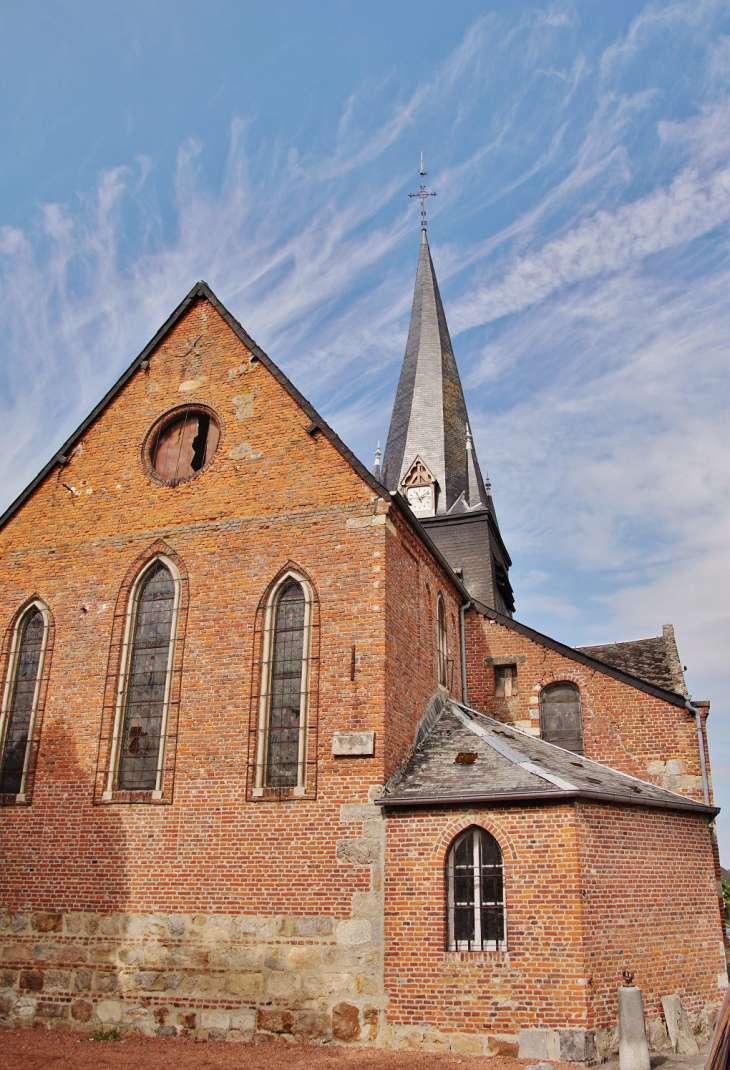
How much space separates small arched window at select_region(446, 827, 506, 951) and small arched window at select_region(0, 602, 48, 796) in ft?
23.3

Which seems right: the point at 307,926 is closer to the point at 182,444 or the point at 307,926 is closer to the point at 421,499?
the point at 182,444

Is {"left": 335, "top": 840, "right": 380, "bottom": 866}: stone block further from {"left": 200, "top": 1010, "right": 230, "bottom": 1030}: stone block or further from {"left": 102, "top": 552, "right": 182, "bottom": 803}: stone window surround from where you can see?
{"left": 102, "top": 552, "right": 182, "bottom": 803}: stone window surround

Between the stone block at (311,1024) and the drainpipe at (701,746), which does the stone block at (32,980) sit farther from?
the drainpipe at (701,746)

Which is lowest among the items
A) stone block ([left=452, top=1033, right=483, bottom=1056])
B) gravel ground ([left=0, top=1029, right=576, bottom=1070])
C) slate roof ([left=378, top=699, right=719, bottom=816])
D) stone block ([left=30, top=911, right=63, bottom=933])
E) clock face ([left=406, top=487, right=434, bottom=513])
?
gravel ground ([left=0, top=1029, right=576, bottom=1070])

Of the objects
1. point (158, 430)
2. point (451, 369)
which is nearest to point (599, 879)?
point (158, 430)

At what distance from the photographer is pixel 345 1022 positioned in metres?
10.6

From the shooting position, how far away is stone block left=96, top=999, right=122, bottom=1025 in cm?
1162

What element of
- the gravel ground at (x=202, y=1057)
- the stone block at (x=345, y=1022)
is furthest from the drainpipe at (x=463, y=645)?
the gravel ground at (x=202, y=1057)

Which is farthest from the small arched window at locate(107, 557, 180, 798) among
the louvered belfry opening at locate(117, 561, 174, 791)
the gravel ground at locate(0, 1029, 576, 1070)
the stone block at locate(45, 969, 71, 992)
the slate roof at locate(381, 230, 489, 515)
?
the slate roof at locate(381, 230, 489, 515)

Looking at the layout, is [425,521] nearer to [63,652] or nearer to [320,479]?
[320,479]

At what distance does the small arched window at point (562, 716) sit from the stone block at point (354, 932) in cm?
666

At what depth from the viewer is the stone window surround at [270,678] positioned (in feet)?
39.3

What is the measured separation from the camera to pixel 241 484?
553 inches

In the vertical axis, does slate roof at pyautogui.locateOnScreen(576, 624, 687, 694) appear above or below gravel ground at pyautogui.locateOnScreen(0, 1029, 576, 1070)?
above
